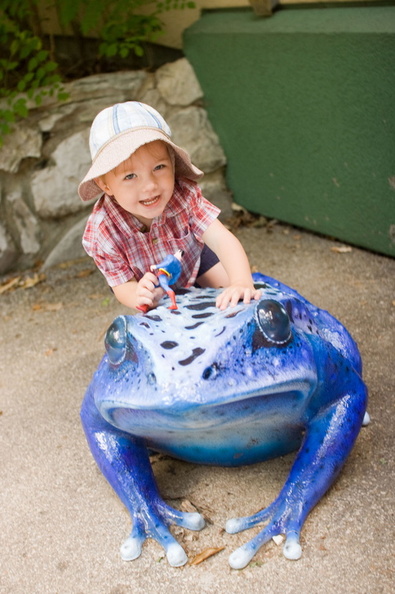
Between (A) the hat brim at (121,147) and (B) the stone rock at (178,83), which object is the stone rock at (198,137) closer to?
(B) the stone rock at (178,83)

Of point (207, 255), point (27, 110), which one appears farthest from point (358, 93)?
point (27, 110)

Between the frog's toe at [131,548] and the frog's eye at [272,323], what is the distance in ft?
2.55

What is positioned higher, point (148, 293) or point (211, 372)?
point (211, 372)

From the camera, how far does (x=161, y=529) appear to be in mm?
2217

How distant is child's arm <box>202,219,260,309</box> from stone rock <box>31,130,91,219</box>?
2545 mm

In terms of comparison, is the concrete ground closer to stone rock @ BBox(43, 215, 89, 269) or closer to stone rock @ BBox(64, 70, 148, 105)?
stone rock @ BBox(43, 215, 89, 269)

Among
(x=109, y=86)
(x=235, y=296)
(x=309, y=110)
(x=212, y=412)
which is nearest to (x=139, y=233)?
(x=235, y=296)

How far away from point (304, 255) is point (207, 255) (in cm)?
180

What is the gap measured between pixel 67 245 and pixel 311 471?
340 centimetres

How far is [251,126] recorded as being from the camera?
5.09 metres

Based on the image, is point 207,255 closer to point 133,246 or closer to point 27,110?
point 133,246

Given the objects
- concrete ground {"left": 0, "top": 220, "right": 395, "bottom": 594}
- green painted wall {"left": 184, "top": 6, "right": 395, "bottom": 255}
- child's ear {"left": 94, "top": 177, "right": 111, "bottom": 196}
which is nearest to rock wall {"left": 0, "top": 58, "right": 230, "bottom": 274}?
green painted wall {"left": 184, "top": 6, "right": 395, "bottom": 255}

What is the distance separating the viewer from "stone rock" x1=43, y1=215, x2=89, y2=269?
17.0 feet

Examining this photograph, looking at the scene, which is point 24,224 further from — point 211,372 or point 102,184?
point 211,372
